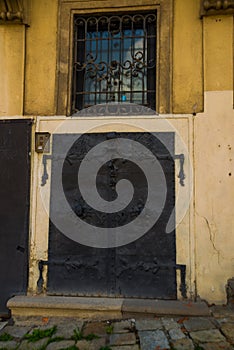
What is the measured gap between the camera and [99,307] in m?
4.29

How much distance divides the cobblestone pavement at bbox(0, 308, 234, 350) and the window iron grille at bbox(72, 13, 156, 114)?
9.83 ft

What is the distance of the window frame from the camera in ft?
16.1

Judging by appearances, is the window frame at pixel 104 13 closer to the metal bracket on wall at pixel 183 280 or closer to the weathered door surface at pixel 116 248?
the weathered door surface at pixel 116 248

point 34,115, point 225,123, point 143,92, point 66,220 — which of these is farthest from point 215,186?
point 34,115

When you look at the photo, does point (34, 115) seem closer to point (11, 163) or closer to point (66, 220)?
point (11, 163)

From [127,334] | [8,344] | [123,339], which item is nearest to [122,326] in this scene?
[127,334]

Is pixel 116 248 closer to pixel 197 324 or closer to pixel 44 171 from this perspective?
pixel 197 324

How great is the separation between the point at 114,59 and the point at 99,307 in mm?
3554

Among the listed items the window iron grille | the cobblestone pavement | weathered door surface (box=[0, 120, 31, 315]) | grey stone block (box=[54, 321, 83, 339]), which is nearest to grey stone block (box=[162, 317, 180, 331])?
the cobblestone pavement

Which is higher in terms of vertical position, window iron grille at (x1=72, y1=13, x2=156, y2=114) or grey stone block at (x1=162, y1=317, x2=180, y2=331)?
window iron grille at (x1=72, y1=13, x2=156, y2=114)

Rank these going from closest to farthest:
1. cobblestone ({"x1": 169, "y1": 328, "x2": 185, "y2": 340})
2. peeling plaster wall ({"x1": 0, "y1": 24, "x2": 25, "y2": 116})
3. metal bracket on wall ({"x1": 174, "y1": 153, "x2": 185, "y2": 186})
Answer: cobblestone ({"x1": 169, "y1": 328, "x2": 185, "y2": 340}) < metal bracket on wall ({"x1": 174, "y1": 153, "x2": 185, "y2": 186}) < peeling plaster wall ({"x1": 0, "y1": 24, "x2": 25, "y2": 116})

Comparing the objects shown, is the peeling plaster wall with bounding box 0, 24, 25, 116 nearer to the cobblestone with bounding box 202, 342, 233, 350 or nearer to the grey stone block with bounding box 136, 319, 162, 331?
the grey stone block with bounding box 136, 319, 162, 331

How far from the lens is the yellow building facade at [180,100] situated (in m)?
4.61

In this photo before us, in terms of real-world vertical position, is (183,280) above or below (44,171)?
below
